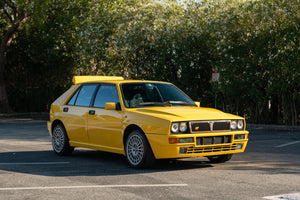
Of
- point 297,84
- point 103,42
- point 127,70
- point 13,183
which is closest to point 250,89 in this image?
point 297,84

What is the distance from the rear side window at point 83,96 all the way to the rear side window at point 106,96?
0.25m

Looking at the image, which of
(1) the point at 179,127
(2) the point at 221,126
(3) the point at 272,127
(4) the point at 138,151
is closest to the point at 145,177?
(4) the point at 138,151

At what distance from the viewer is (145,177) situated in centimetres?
848

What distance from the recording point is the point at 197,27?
23.8m

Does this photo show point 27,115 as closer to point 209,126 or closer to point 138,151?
point 138,151

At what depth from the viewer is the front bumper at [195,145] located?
29.5 ft

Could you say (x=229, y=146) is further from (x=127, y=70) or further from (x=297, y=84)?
(x=127, y=70)

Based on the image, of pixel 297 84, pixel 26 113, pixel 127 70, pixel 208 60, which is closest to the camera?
pixel 297 84

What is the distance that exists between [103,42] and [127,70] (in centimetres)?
229

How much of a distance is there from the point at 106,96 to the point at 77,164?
1.47m

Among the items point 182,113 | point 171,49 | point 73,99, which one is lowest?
point 182,113

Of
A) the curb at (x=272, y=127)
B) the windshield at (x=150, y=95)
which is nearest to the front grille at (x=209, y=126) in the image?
the windshield at (x=150, y=95)

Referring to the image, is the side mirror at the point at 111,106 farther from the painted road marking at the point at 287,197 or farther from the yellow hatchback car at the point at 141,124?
the painted road marking at the point at 287,197

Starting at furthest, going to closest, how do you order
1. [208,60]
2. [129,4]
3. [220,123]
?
[129,4]
[208,60]
[220,123]
